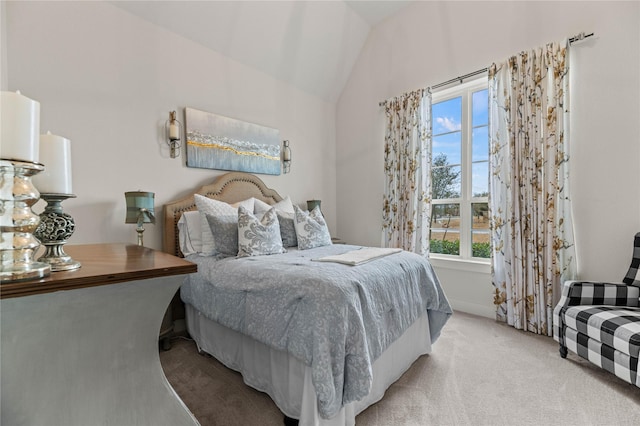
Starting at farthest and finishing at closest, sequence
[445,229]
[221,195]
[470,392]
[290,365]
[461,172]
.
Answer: [445,229], [461,172], [221,195], [470,392], [290,365]

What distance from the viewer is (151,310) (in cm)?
89

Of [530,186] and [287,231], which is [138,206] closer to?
[287,231]

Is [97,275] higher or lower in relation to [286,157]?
lower

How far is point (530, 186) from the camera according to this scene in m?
2.66

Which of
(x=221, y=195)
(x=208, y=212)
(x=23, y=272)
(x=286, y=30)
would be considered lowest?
(x=23, y=272)

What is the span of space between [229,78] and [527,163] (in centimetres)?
323

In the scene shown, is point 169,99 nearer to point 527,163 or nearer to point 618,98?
point 527,163

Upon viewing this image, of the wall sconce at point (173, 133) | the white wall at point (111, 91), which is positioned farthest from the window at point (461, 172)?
the wall sconce at point (173, 133)

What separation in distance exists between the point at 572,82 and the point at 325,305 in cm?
298

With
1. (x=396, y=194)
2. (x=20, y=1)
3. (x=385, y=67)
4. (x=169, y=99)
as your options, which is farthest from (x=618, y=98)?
(x=20, y=1)

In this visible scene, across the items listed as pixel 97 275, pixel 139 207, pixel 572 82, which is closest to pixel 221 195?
pixel 139 207

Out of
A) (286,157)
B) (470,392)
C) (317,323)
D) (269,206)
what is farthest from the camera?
(286,157)

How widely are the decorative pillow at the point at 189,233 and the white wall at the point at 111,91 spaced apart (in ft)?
0.96

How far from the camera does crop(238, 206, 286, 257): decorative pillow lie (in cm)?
218
